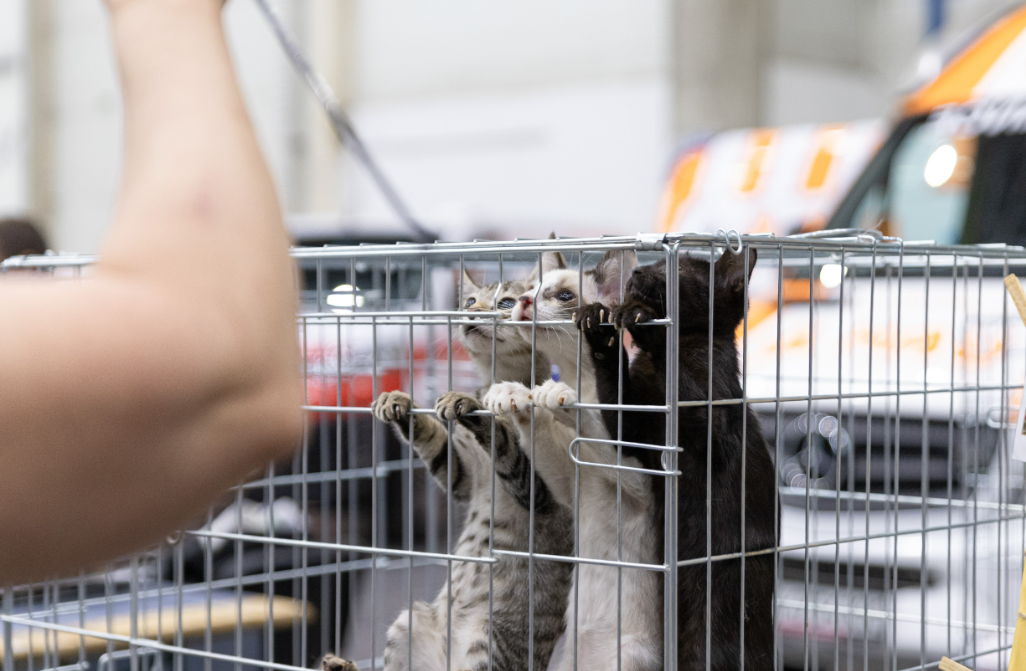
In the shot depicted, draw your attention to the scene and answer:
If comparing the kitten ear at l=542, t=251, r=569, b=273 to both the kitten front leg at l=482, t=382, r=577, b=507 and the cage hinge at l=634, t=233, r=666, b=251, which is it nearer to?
the kitten front leg at l=482, t=382, r=577, b=507

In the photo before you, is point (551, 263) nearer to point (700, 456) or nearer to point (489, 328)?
point (489, 328)

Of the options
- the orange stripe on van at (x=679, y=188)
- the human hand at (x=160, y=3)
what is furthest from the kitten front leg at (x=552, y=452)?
the orange stripe on van at (x=679, y=188)

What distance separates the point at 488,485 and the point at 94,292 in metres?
1.28

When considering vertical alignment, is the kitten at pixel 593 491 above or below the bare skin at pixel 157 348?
below

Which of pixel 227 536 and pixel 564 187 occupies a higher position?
pixel 564 187

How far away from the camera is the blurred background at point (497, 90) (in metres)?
9.47

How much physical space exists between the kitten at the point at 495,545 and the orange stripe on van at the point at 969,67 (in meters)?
2.41

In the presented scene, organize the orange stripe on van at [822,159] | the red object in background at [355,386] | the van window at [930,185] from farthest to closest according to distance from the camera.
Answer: the orange stripe on van at [822,159] < the van window at [930,185] < the red object in background at [355,386]

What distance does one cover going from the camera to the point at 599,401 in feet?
4.09

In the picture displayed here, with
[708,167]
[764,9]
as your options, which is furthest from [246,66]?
[708,167]

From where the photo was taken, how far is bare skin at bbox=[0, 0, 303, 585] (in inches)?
12.6

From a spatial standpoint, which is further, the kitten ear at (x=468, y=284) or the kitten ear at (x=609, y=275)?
the kitten ear at (x=468, y=284)

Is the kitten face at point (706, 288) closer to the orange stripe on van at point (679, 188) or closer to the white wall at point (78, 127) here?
the orange stripe on van at point (679, 188)

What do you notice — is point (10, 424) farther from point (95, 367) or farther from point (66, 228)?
point (66, 228)
